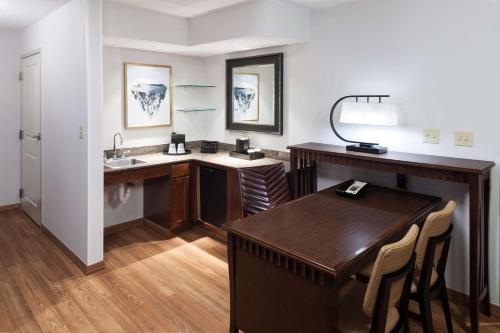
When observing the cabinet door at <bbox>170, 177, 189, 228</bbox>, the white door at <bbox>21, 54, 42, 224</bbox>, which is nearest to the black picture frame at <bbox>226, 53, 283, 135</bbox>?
the cabinet door at <bbox>170, 177, 189, 228</bbox>

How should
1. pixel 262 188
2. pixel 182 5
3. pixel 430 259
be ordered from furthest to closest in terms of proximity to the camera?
pixel 182 5 < pixel 262 188 < pixel 430 259

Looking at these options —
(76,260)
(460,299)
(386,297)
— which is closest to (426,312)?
(386,297)

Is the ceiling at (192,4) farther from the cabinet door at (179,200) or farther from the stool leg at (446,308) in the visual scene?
the stool leg at (446,308)

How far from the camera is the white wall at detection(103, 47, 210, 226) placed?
3830 millimetres

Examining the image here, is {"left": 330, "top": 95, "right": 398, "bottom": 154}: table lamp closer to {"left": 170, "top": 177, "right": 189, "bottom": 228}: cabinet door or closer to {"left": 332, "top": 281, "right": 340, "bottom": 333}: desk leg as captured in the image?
{"left": 332, "top": 281, "right": 340, "bottom": 333}: desk leg

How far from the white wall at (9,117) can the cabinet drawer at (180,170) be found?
224cm

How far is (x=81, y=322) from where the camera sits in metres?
2.39

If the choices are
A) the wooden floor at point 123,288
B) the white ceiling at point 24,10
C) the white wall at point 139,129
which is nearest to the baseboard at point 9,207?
the wooden floor at point 123,288

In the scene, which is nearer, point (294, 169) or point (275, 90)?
point (294, 169)

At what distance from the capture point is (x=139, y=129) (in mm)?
4117

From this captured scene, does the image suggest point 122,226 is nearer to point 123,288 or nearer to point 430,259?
point 123,288

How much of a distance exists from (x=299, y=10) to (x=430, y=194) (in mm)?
1904

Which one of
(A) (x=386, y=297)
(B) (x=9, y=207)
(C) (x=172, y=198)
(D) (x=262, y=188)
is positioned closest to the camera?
(A) (x=386, y=297)

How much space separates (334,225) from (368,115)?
3.55ft
